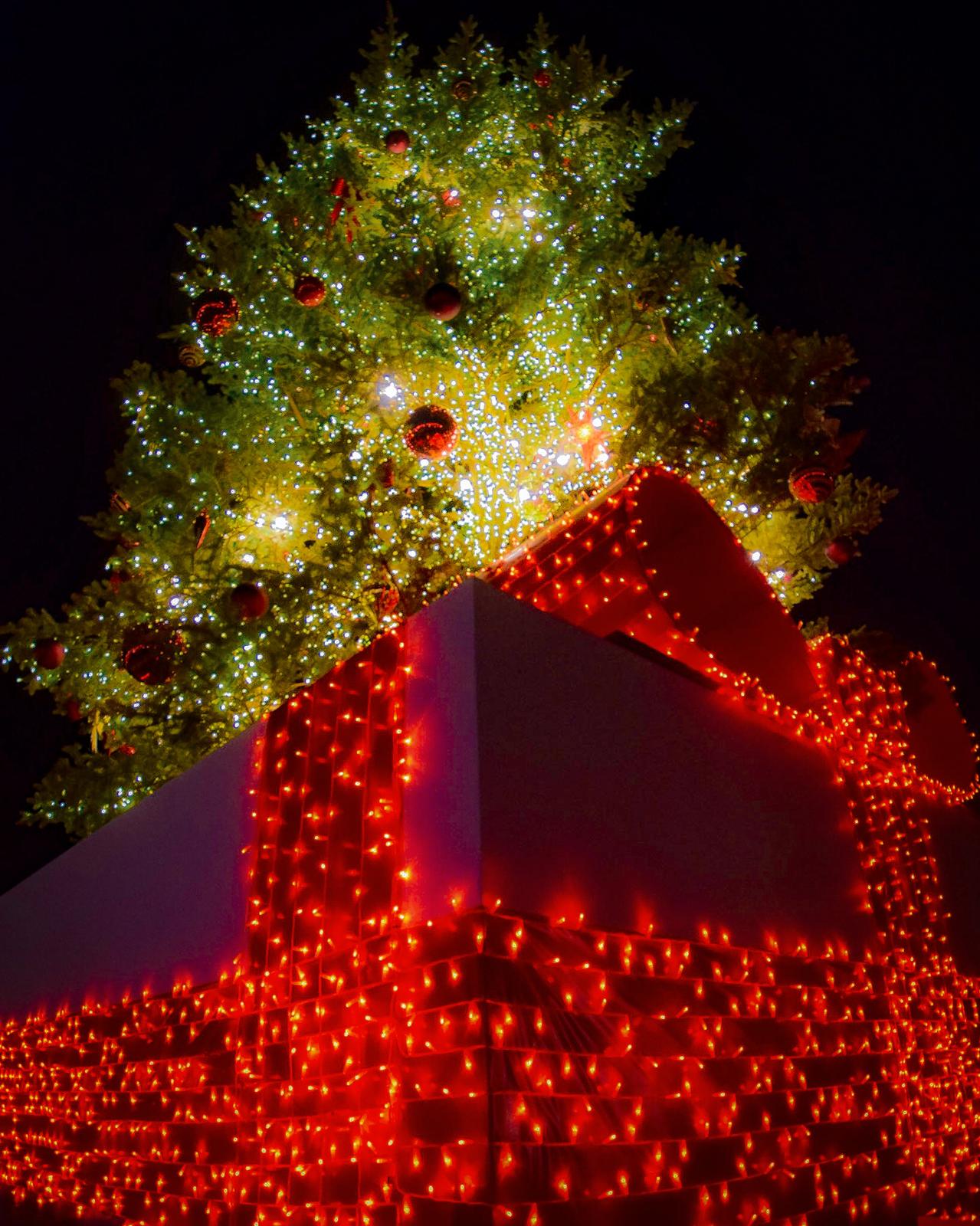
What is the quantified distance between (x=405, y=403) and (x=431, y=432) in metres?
1.14

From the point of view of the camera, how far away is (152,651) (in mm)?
4469

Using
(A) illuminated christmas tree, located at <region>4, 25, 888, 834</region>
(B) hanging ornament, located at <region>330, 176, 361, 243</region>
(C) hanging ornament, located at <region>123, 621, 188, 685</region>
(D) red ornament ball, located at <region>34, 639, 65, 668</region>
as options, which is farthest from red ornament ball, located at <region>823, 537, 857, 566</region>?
(D) red ornament ball, located at <region>34, 639, 65, 668</region>

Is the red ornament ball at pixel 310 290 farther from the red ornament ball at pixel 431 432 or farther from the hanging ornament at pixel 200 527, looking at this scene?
the hanging ornament at pixel 200 527

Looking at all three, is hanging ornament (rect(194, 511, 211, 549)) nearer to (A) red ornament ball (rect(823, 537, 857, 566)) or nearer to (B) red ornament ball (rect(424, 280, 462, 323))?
(B) red ornament ball (rect(424, 280, 462, 323))

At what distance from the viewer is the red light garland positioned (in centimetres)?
199

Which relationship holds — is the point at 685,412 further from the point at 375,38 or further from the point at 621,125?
the point at 375,38

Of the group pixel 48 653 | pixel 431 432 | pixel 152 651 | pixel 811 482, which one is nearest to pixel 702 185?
pixel 811 482

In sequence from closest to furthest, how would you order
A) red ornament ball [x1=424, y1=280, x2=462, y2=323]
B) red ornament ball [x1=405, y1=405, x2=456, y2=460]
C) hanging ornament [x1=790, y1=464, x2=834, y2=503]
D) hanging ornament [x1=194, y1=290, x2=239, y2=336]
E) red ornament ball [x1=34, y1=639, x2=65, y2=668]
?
red ornament ball [x1=405, y1=405, x2=456, y2=460] → red ornament ball [x1=424, y1=280, x2=462, y2=323] → hanging ornament [x1=790, y1=464, x2=834, y2=503] → hanging ornament [x1=194, y1=290, x2=239, y2=336] → red ornament ball [x1=34, y1=639, x2=65, y2=668]

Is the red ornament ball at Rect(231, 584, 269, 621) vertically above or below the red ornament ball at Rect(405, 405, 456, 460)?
below

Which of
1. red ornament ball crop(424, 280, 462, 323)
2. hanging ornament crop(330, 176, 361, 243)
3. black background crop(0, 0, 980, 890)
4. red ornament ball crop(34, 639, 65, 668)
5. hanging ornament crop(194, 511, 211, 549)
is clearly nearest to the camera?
red ornament ball crop(424, 280, 462, 323)

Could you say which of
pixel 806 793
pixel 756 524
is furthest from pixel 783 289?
pixel 806 793

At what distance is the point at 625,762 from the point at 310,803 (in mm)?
1021

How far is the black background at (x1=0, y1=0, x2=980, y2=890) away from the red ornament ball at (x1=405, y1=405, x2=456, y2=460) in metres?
2.89

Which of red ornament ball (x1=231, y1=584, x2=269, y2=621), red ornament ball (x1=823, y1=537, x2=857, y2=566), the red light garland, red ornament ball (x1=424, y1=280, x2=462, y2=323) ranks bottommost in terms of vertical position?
the red light garland
